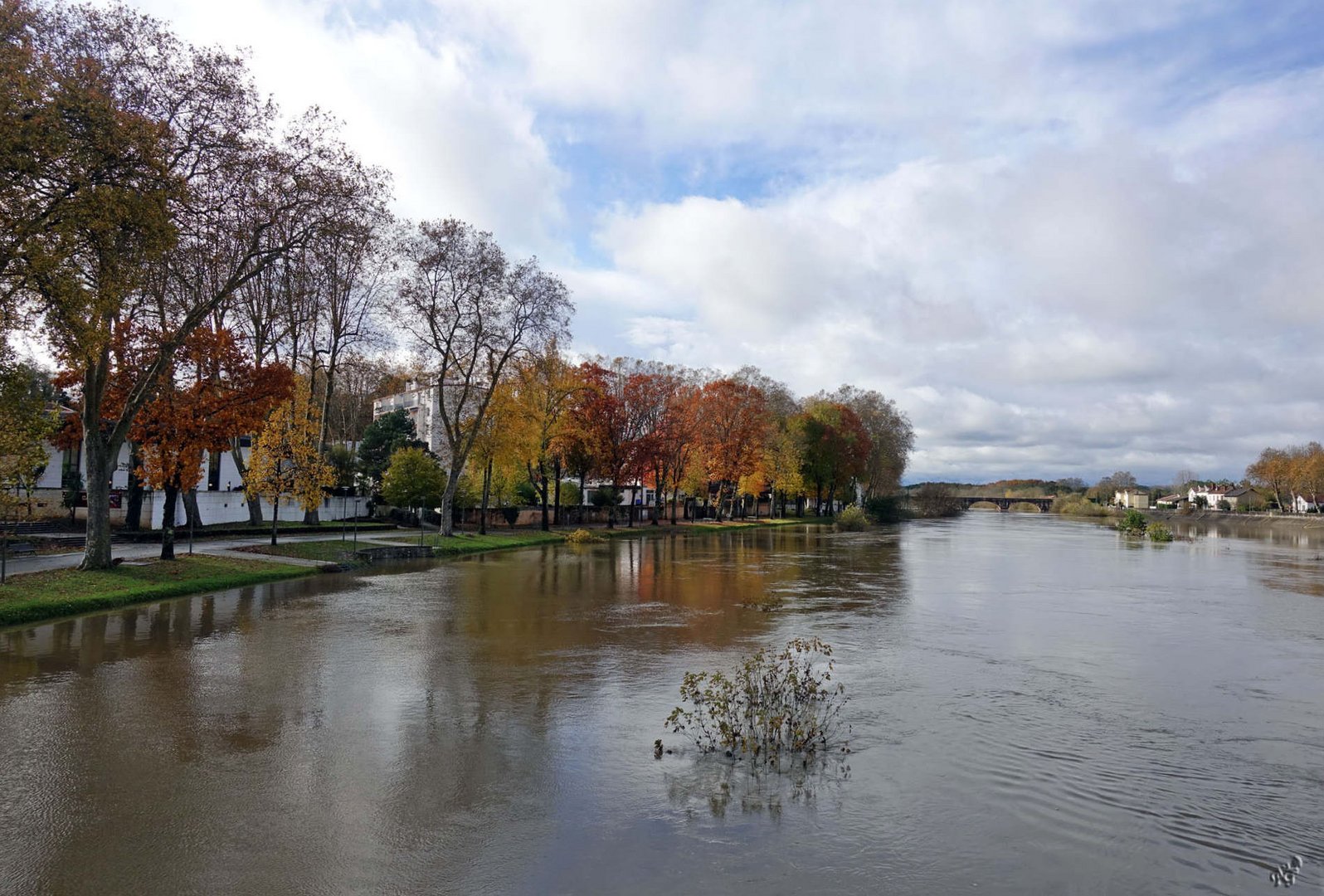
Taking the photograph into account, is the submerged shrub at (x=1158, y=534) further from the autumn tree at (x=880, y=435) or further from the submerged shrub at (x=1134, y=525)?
the autumn tree at (x=880, y=435)

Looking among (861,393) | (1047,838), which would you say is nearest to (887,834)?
(1047,838)

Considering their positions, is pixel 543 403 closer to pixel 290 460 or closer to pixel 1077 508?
pixel 290 460

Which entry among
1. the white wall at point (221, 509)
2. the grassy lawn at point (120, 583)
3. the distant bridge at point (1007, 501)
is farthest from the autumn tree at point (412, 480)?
the distant bridge at point (1007, 501)

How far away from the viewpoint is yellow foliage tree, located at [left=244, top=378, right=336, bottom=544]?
29.8m

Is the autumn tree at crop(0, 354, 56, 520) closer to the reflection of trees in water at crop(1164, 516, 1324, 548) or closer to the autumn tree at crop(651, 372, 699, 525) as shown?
the autumn tree at crop(651, 372, 699, 525)

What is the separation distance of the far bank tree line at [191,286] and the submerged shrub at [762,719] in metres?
15.0

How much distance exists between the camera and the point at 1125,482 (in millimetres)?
175125

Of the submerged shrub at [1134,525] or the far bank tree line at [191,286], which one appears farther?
the submerged shrub at [1134,525]

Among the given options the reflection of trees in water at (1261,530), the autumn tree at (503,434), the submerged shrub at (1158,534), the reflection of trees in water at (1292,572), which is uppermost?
the autumn tree at (503,434)

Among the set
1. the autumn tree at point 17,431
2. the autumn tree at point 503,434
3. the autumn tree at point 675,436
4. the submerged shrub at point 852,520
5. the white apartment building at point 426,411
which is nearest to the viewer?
the autumn tree at point 17,431

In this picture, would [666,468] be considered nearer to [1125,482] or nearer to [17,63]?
[17,63]

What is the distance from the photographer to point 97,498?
21188mm

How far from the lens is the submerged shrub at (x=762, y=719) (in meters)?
8.82

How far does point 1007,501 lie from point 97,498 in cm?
17853
